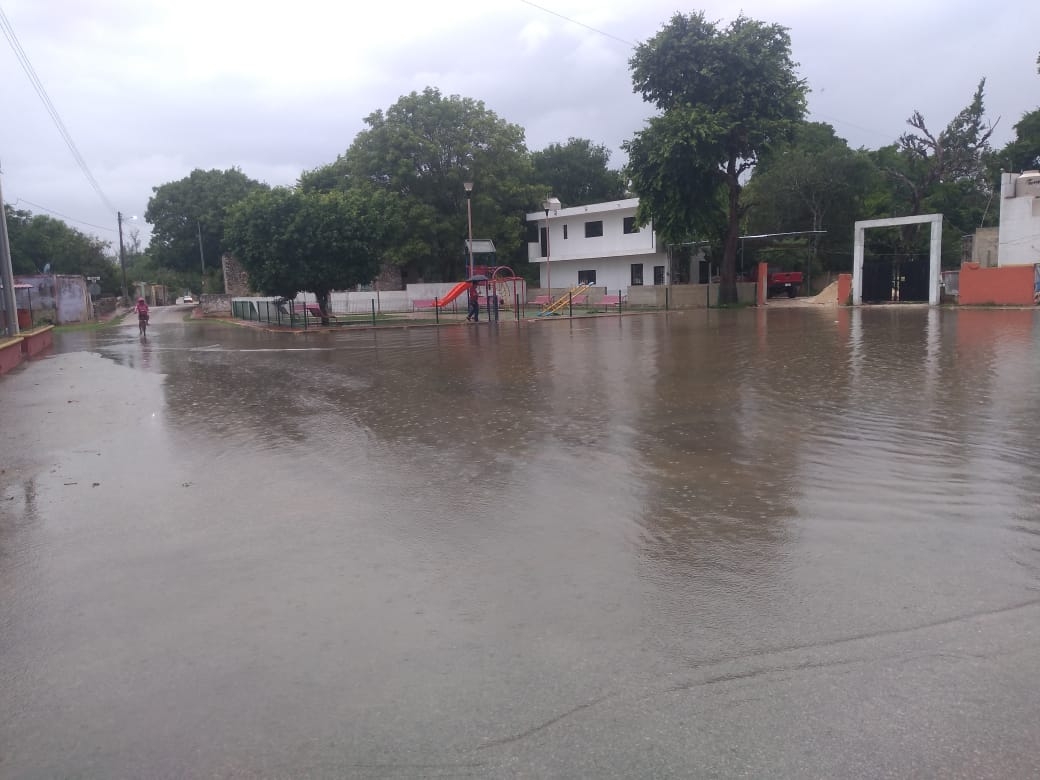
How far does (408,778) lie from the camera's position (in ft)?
9.21

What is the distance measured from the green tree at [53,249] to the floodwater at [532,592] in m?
55.1

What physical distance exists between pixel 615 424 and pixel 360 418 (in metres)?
3.24

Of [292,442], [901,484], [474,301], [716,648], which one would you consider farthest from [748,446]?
[474,301]

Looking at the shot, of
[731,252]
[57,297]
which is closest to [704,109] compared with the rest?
[731,252]

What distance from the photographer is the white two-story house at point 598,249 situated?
4744cm

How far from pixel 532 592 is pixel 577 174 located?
6294 cm

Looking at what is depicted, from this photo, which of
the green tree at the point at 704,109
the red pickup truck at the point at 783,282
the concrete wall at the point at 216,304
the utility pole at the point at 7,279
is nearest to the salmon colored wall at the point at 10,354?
the utility pole at the point at 7,279

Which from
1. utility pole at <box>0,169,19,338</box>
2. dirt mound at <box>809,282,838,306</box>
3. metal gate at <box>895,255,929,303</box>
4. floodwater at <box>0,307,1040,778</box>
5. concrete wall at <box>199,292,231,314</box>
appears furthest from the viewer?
concrete wall at <box>199,292,231,314</box>

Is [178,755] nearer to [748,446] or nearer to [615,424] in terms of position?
[748,446]

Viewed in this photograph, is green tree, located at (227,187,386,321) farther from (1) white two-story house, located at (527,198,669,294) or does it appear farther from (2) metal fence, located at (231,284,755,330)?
(1) white two-story house, located at (527,198,669,294)

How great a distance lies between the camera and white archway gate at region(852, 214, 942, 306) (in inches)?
1261

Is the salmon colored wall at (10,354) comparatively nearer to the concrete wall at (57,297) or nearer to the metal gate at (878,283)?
the concrete wall at (57,297)

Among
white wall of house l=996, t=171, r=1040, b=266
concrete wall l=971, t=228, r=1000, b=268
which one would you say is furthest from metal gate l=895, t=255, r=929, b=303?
concrete wall l=971, t=228, r=1000, b=268

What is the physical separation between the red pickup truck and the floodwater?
118 ft
